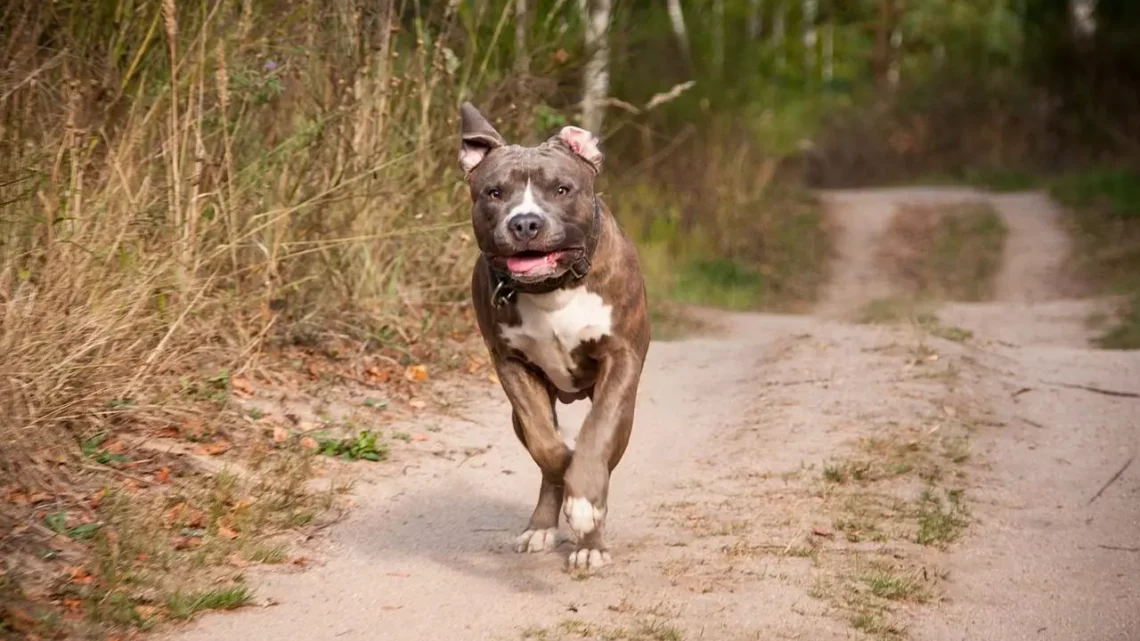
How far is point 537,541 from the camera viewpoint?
622 centimetres

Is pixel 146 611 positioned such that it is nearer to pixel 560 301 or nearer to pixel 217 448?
pixel 560 301

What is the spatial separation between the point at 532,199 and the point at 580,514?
3.60ft

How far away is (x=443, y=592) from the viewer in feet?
18.6

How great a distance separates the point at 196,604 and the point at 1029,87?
25307 millimetres

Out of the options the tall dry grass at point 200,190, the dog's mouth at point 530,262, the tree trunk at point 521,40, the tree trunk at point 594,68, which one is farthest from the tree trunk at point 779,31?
the dog's mouth at point 530,262

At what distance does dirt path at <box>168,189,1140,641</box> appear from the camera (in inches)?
216

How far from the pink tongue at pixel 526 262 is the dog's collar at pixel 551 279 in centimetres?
12

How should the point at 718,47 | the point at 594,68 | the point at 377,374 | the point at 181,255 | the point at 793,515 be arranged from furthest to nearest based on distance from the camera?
the point at 718,47 < the point at 594,68 < the point at 377,374 < the point at 181,255 < the point at 793,515

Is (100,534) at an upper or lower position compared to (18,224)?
lower

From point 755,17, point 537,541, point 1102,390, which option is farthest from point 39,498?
point 755,17

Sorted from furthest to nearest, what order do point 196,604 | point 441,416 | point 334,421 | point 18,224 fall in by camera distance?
point 441,416 → point 334,421 → point 18,224 → point 196,604

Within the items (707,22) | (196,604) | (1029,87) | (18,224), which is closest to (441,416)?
(18,224)

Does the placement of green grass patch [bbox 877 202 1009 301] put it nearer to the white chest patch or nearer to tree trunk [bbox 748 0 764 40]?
the white chest patch

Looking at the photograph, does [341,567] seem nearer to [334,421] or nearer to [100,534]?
[100,534]
